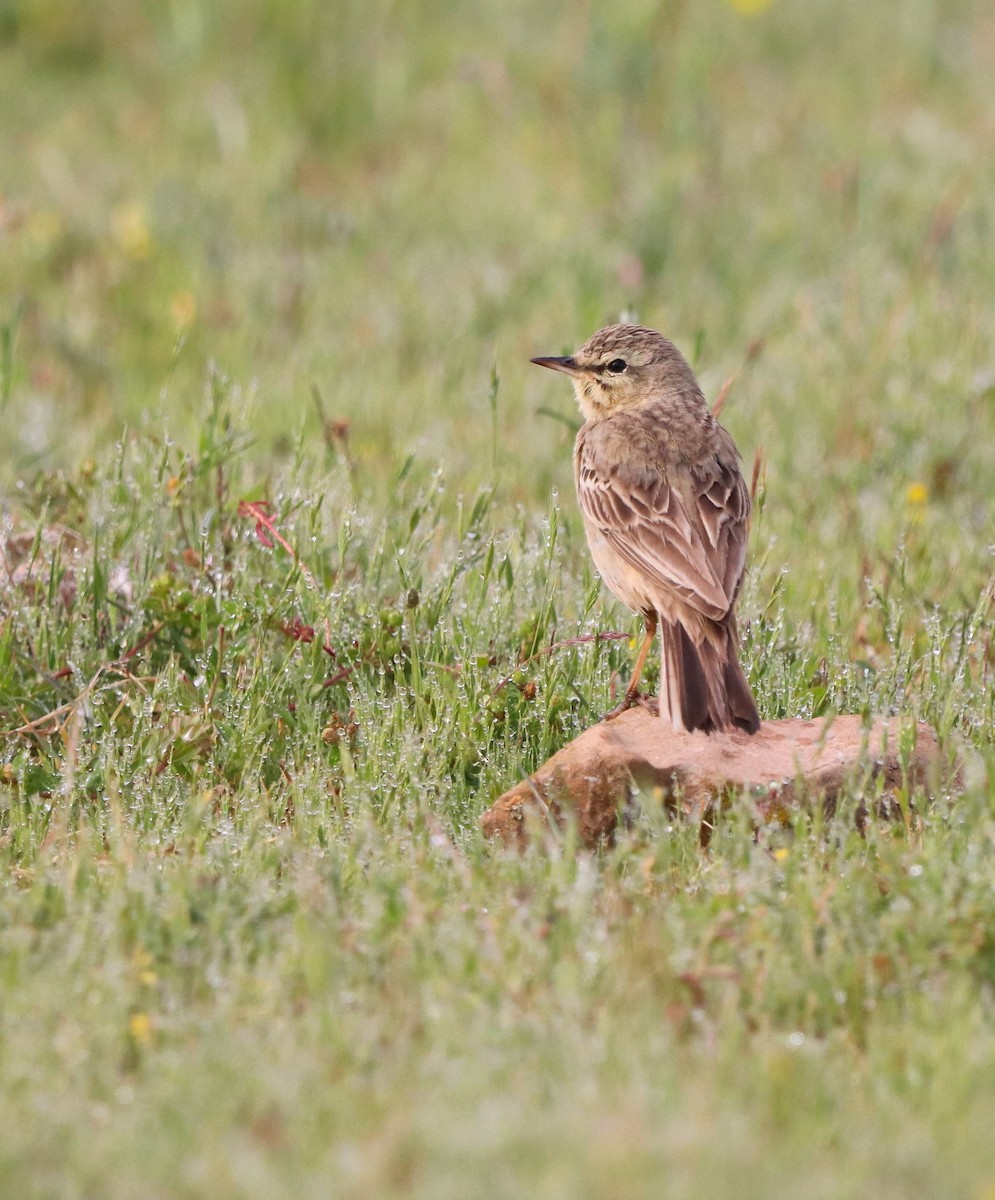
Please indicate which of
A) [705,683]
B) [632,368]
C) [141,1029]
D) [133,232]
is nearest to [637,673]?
[705,683]

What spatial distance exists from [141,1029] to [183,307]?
19.6 feet

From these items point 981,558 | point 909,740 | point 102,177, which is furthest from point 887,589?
point 102,177

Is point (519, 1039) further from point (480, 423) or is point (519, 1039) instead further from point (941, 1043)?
point (480, 423)

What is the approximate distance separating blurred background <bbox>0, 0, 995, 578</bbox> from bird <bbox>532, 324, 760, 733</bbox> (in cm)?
29

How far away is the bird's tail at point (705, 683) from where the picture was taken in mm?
4352

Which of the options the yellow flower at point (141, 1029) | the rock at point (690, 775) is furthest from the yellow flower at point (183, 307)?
the yellow flower at point (141, 1029)

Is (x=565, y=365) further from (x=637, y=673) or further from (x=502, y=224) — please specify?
(x=502, y=224)

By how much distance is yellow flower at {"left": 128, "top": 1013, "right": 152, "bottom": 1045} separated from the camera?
321 cm

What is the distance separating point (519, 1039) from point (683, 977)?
390 millimetres

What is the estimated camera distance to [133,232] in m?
9.27

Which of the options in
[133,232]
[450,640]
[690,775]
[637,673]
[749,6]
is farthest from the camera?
[749,6]

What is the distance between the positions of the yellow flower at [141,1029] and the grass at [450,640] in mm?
11

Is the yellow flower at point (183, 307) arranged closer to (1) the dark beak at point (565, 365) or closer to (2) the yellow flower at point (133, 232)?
(2) the yellow flower at point (133, 232)

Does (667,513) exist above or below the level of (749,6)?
below
